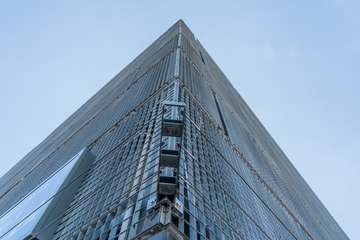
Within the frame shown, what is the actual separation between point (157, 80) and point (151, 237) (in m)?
41.4

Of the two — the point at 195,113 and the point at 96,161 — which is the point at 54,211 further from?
the point at 195,113

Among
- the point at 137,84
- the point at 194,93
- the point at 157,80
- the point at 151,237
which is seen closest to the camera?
the point at 151,237

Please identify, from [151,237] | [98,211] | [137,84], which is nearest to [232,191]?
[98,211]

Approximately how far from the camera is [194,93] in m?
52.7

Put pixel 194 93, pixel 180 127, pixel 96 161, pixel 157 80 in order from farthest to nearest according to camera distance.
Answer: pixel 157 80 < pixel 194 93 < pixel 96 161 < pixel 180 127

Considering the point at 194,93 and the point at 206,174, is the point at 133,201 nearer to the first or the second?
the point at 206,174

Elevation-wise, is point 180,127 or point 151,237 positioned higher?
point 180,127

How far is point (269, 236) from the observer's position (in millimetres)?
40219

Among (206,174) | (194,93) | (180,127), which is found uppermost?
(194,93)

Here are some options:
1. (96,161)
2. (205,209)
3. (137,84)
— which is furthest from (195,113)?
(137,84)

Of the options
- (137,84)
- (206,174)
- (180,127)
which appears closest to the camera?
(180,127)

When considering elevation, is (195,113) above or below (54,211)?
above

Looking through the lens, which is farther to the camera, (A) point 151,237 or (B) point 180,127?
(B) point 180,127

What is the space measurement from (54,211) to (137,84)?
129ft
